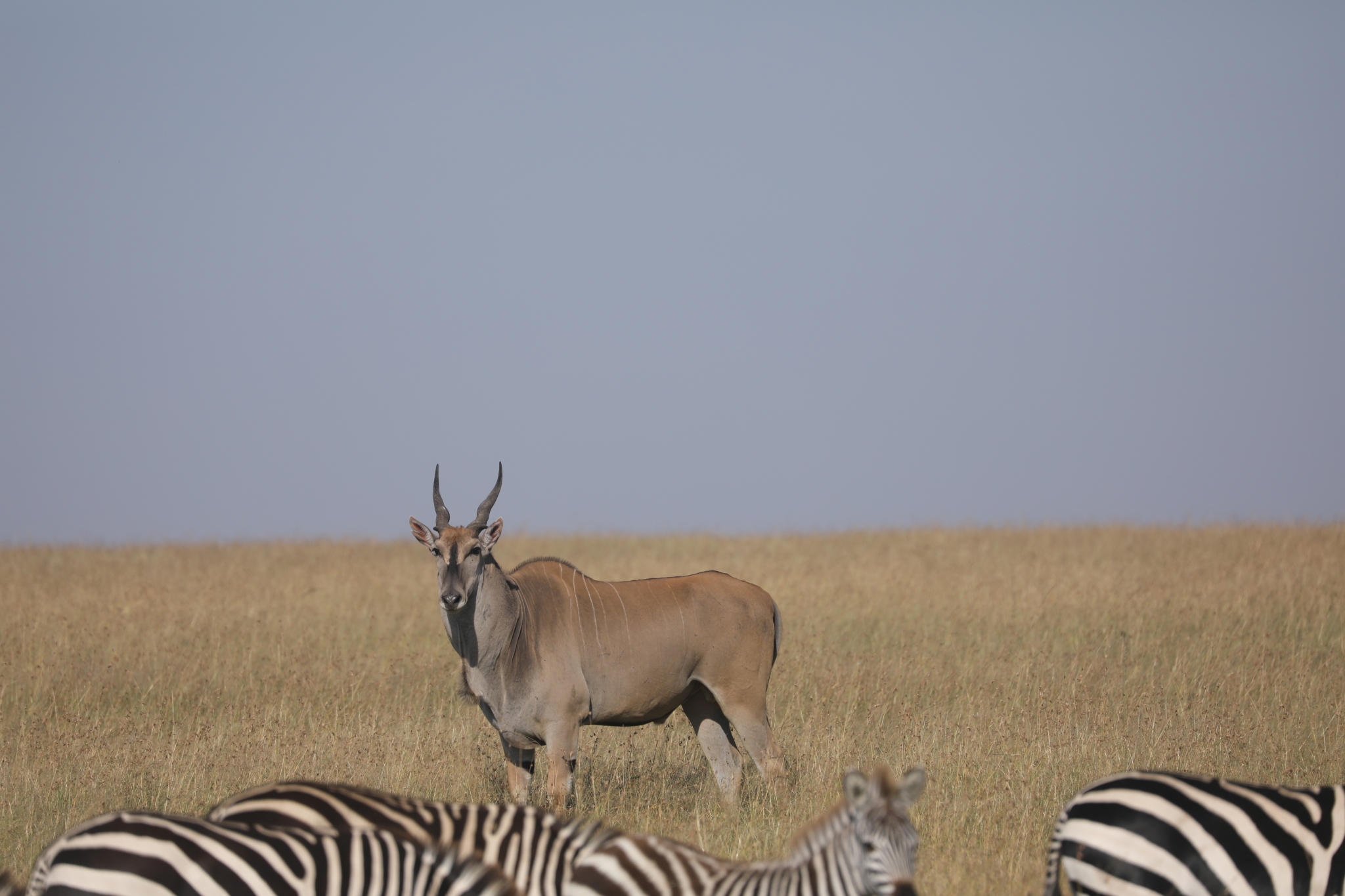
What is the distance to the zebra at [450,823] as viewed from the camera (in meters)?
4.48

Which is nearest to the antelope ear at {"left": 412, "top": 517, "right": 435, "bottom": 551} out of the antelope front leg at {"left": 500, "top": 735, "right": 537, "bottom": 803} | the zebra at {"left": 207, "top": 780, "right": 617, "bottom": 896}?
the antelope front leg at {"left": 500, "top": 735, "right": 537, "bottom": 803}

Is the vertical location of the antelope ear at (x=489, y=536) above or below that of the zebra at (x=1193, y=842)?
above

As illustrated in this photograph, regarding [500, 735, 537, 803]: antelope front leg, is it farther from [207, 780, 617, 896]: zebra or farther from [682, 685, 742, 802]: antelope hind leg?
[207, 780, 617, 896]: zebra

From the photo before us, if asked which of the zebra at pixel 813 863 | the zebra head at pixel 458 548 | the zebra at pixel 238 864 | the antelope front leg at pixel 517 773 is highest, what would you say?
the zebra head at pixel 458 548

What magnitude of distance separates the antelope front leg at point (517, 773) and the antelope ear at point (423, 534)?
1.39 m

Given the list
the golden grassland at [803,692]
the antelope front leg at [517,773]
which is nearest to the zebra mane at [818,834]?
the golden grassland at [803,692]

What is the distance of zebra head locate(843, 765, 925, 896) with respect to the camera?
3.68 m

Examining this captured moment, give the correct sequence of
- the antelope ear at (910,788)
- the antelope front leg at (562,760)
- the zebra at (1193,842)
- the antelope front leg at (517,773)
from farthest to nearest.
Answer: the antelope front leg at (517,773) → the antelope front leg at (562,760) → the zebra at (1193,842) → the antelope ear at (910,788)

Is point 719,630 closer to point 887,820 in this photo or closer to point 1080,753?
point 1080,753

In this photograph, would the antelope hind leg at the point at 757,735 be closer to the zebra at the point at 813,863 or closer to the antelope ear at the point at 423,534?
the antelope ear at the point at 423,534

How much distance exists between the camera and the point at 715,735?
880cm

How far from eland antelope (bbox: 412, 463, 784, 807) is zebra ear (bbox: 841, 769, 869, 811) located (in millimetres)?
4024

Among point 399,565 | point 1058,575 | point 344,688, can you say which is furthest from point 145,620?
point 1058,575

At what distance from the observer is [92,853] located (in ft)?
12.9
